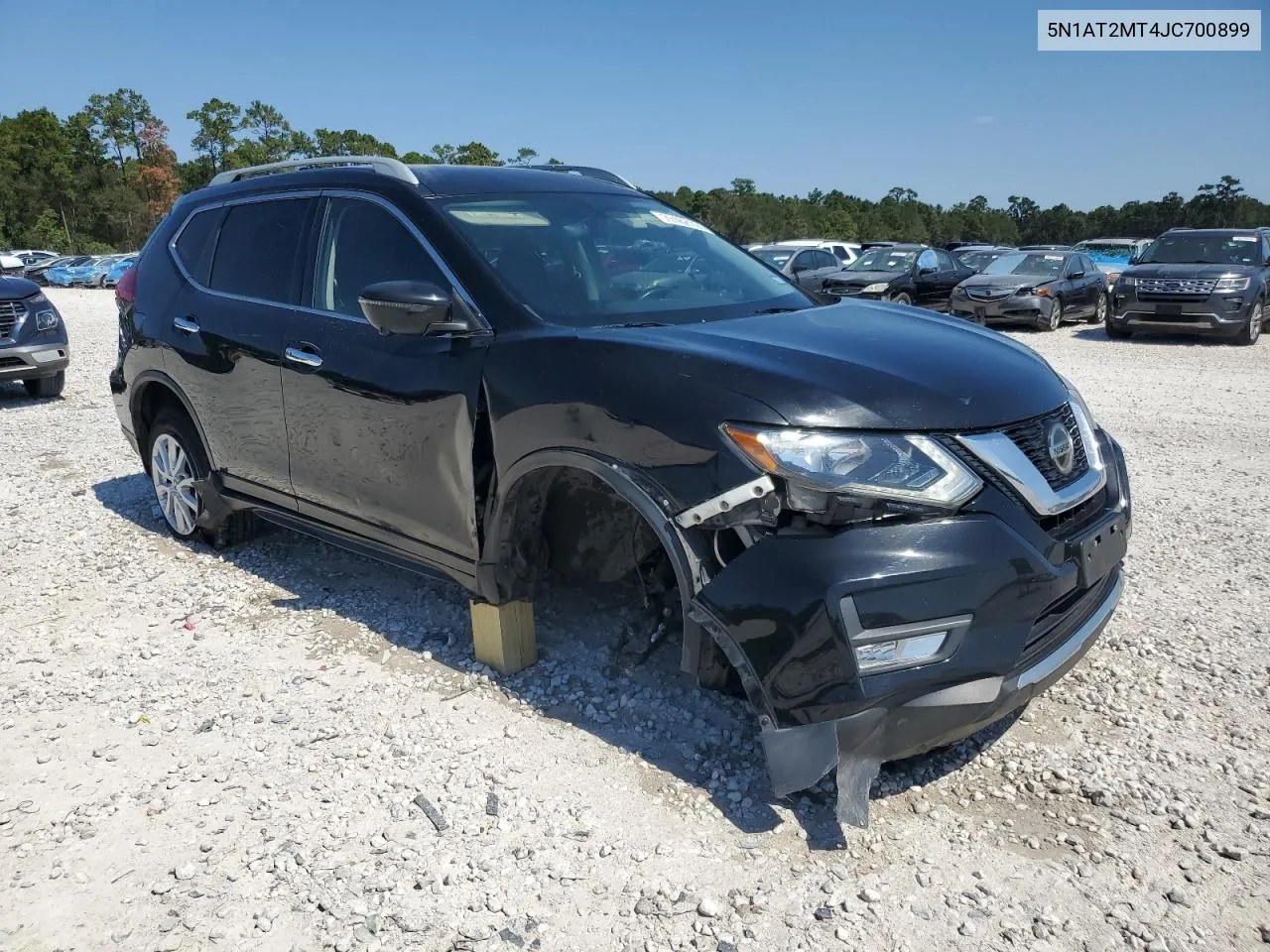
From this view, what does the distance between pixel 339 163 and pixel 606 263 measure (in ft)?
4.59

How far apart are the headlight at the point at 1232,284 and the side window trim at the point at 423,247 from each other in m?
14.3

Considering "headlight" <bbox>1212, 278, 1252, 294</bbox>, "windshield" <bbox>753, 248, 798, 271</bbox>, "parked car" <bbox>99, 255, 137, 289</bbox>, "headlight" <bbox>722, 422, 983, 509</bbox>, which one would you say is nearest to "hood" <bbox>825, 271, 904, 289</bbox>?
"windshield" <bbox>753, 248, 798, 271</bbox>

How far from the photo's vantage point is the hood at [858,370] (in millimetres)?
2553

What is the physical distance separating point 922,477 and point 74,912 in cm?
247

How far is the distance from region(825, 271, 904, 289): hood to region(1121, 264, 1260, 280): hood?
3882 millimetres

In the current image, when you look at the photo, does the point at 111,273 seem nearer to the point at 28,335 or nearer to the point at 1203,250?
the point at 28,335

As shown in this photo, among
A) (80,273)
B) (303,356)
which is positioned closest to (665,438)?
(303,356)

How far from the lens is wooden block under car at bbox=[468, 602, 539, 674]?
3.56m

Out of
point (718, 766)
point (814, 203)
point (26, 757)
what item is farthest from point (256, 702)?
point (814, 203)

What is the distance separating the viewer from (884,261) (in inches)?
714

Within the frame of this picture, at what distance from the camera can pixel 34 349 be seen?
31.8 feet

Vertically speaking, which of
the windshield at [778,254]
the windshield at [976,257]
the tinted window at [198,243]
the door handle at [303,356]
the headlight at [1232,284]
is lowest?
the headlight at [1232,284]

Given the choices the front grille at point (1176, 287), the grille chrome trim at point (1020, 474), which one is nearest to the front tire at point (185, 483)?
the grille chrome trim at point (1020, 474)

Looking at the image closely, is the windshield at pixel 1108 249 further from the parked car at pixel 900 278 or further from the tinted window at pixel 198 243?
the tinted window at pixel 198 243
